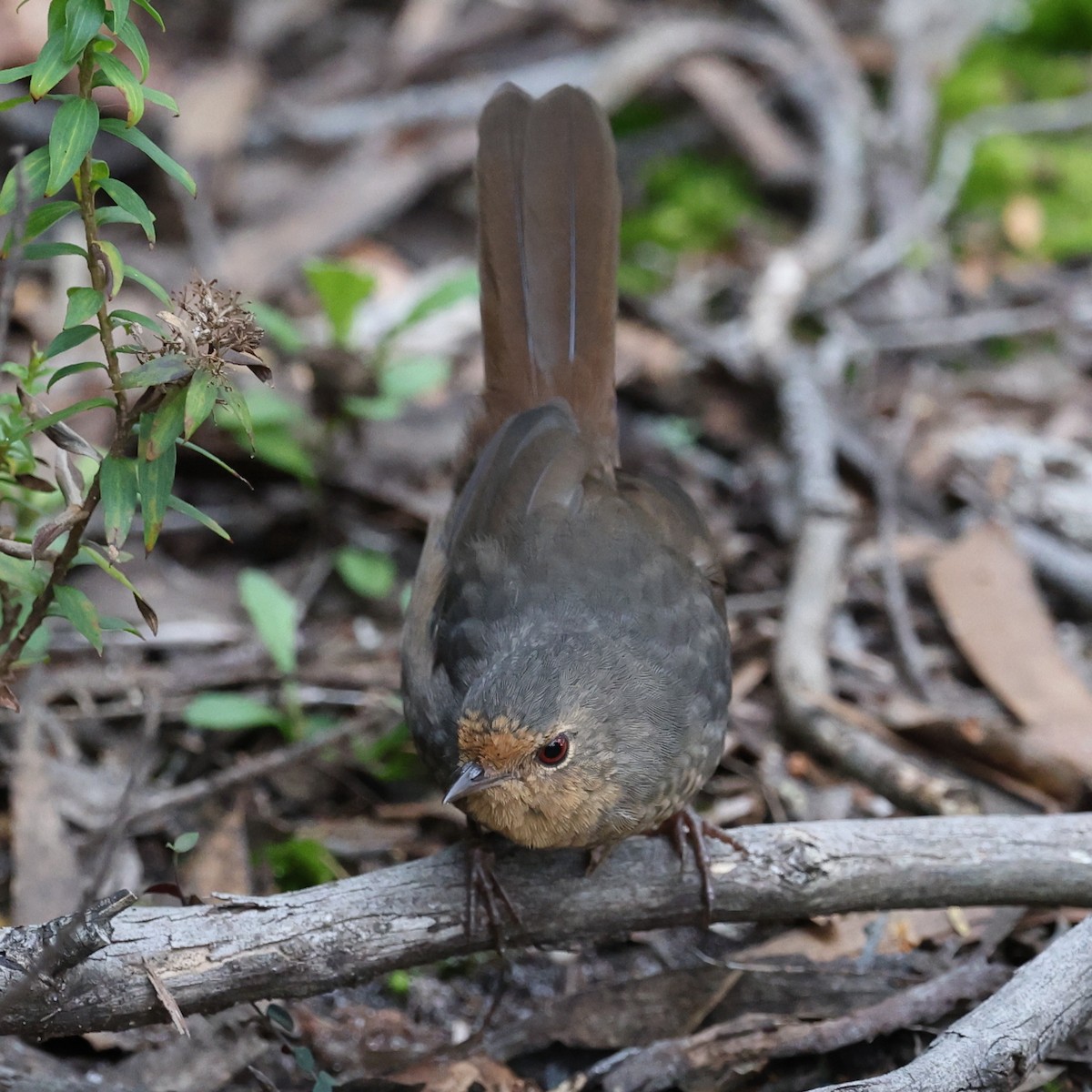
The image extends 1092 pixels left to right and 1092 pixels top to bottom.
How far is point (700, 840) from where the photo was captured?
330 centimetres

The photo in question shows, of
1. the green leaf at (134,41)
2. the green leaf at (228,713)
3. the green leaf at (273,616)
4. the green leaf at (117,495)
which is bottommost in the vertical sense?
the green leaf at (228,713)

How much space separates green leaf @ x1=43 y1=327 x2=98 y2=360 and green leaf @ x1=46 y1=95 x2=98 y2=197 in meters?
0.26

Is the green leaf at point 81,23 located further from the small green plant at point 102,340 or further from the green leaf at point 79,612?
the green leaf at point 79,612

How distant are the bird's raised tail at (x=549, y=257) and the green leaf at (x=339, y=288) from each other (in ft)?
3.15

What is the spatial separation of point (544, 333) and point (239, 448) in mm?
1643

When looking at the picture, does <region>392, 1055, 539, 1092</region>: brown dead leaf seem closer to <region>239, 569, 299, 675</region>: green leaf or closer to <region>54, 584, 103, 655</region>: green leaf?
<region>54, 584, 103, 655</region>: green leaf

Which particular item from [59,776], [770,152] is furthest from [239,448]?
[770,152]

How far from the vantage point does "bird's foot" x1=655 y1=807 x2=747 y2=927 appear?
3.23m

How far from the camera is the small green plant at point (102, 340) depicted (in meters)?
2.42

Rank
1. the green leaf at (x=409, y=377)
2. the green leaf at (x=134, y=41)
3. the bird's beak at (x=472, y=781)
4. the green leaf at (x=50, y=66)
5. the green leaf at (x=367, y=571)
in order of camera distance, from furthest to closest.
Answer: the green leaf at (x=409, y=377)
the green leaf at (x=367, y=571)
the bird's beak at (x=472, y=781)
the green leaf at (x=134, y=41)
the green leaf at (x=50, y=66)

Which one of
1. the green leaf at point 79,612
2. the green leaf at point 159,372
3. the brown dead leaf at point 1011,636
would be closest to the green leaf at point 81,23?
the green leaf at point 159,372

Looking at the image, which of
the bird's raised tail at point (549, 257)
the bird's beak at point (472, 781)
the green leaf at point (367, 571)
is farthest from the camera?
the green leaf at point (367, 571)

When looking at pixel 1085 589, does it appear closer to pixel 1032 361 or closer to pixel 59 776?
pixel 1032 361

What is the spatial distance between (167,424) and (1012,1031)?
2.08 meters
